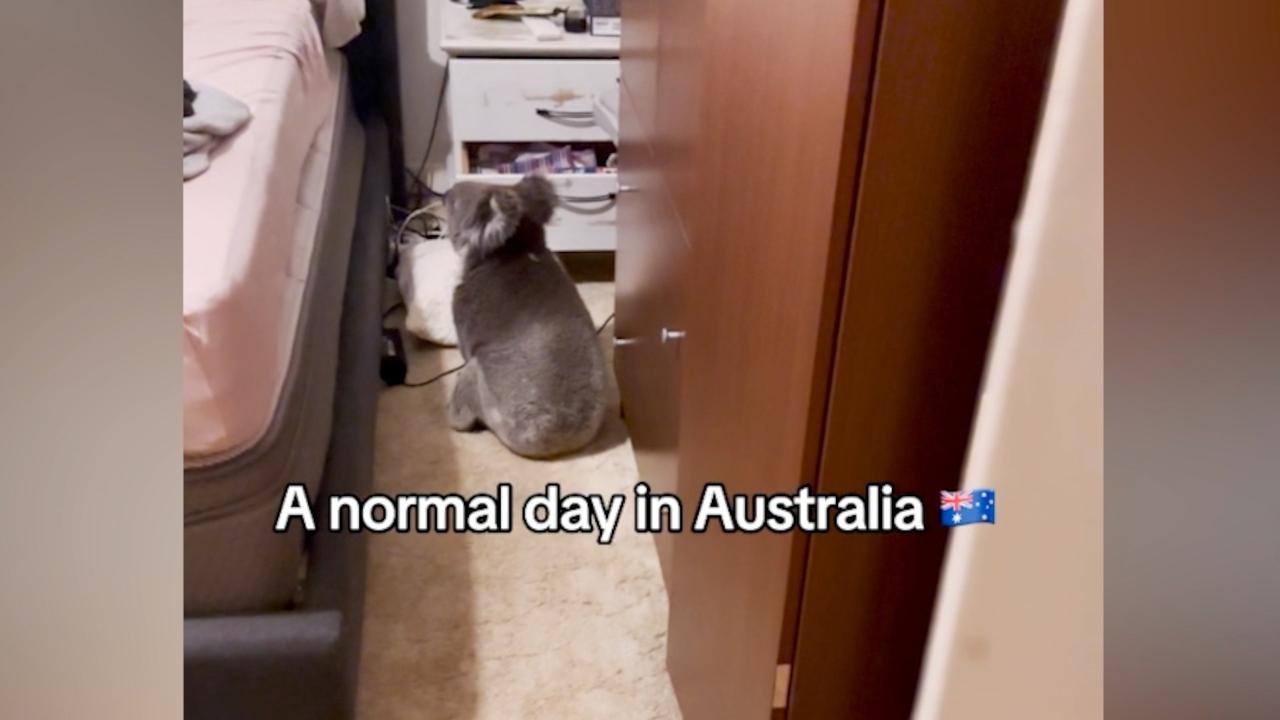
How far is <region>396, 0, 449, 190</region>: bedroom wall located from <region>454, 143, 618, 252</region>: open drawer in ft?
1.30

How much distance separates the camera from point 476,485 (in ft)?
6.89

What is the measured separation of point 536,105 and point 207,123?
104 cm

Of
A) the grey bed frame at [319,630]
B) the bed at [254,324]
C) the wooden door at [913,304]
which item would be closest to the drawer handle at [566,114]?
the bed at [254,324]

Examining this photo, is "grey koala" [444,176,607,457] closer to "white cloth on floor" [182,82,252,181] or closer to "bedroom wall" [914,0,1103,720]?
"white cloth on floor" [182,82,252,181]

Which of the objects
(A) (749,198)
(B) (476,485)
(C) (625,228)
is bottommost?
(B) (476,485)

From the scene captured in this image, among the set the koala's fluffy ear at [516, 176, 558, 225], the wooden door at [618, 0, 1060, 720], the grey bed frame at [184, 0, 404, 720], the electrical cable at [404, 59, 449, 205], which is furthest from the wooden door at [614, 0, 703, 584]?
the electrical cable at [404, 59, 449, 205]

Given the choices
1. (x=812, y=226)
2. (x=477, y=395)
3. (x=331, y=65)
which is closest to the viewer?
(x=812, y=226)

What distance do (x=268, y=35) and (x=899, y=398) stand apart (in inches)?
65.6

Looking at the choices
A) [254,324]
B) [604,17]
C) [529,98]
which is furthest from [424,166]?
[254,324]

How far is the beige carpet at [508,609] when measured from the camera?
1639 millimetres

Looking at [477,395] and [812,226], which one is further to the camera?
[477,395]

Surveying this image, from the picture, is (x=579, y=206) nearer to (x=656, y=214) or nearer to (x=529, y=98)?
(x=529, y=98)

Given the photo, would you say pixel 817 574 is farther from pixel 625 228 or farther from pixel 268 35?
pixel 268 35
